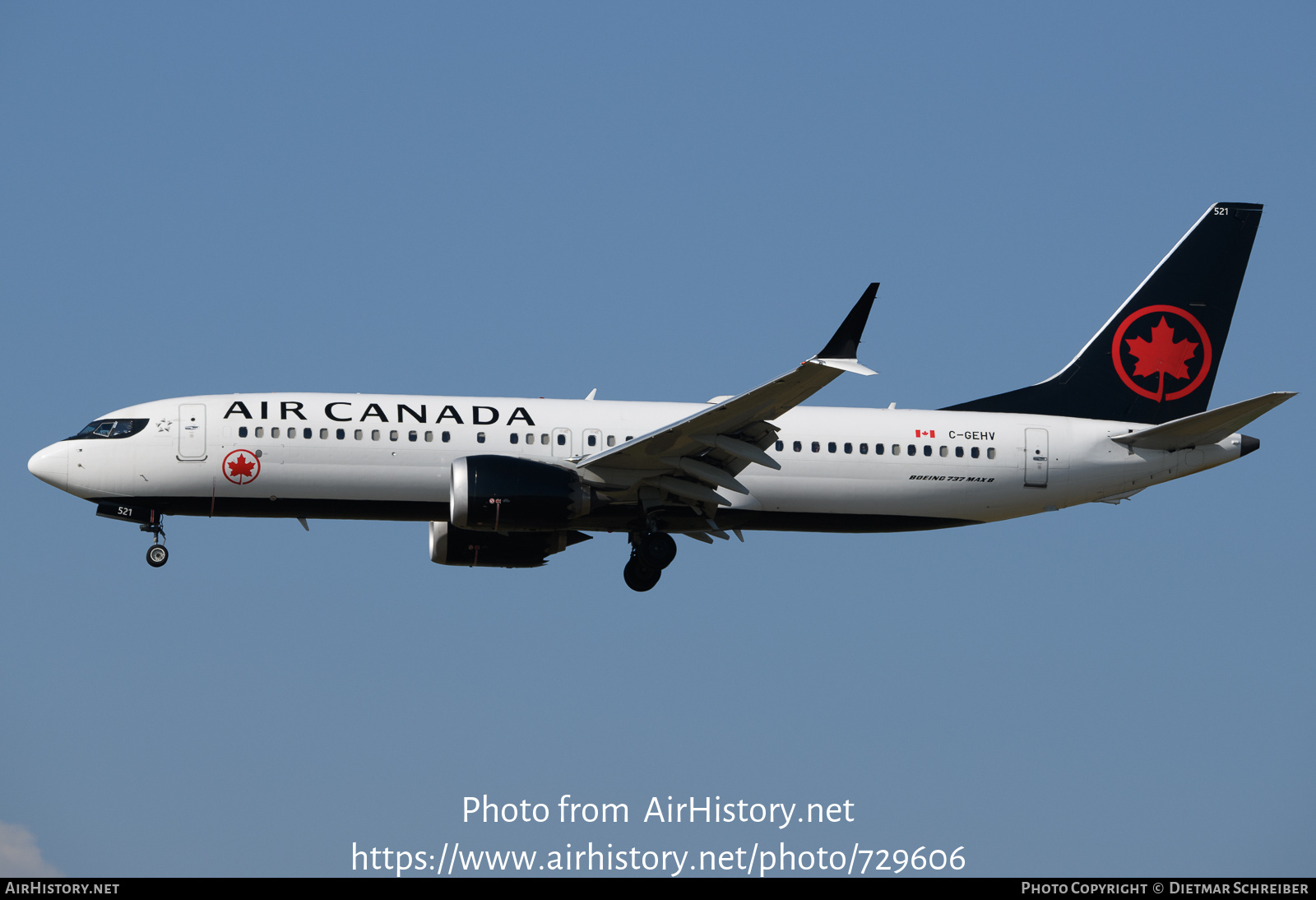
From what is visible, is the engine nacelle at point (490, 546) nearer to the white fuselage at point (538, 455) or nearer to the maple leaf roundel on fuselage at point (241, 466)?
the white fuselage at point (538, 455)

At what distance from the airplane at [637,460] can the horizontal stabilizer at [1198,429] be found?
6 centimetres

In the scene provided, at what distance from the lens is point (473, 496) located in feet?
117

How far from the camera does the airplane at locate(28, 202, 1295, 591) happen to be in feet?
120

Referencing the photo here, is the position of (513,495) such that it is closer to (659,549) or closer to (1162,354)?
(659,549)

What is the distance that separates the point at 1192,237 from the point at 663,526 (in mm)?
16631

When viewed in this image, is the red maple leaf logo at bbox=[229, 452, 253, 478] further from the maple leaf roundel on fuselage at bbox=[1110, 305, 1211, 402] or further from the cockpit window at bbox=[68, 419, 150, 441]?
the maple leaf roundel on fuselage at bbox=[1110, 305, 1211, 402]

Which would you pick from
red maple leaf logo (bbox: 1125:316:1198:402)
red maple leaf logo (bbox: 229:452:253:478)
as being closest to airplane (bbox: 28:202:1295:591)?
red maple leaf logo (bbox: 229:452:253:478)

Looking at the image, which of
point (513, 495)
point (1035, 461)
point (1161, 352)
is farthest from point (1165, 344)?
point (513, 495)

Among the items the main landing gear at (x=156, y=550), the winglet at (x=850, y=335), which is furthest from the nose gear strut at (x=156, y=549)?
the winglet at (x=850, y=335)

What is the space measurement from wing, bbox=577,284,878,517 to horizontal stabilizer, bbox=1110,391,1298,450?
977 centimetres

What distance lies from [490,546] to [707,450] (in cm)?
681

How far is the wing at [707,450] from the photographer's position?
34.1 metres

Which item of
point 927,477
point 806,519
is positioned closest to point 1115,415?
point 927,477
